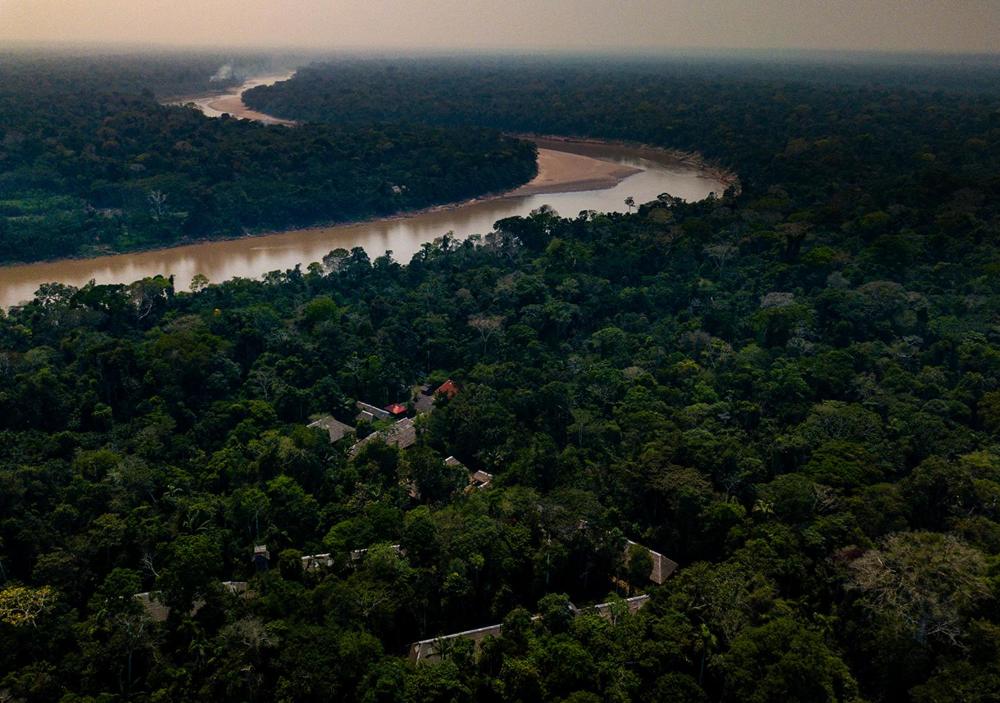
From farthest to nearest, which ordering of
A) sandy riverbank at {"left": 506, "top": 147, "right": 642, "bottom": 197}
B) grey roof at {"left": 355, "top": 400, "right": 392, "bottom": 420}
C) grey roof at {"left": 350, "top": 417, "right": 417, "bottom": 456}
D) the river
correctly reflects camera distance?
sandy riverbank at {"left": 506, "top": 147, "right": 642, "bottom": 197}, the river, grey roof at {"left": 355, "top": 400, "right": 392, "bottom": 420}, grey roof at {"left": 350, "top": 417, "right": 417, "bottom": 456}

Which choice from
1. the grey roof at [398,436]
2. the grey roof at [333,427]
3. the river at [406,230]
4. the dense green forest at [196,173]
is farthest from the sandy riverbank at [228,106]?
the grey roof at [398,436]

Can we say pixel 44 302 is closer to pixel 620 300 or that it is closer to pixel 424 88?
pixel 620 300

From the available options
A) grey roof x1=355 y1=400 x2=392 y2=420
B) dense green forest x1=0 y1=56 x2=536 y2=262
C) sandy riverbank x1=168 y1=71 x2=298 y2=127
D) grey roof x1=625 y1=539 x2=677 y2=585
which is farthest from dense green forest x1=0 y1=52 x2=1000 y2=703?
sandy riverbank x1=168 y1=71 x2=298 y2=127

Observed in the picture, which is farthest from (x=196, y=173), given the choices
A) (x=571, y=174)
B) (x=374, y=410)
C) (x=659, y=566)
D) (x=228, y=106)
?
(x=228, y=106)

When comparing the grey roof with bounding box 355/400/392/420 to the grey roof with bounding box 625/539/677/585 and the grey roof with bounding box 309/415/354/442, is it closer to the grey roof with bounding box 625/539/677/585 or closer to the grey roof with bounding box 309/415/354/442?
the grey roof with bounding box 309/415/354/442

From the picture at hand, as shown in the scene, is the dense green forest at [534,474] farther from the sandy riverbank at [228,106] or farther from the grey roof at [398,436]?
the sandy riverbank at [228,106]

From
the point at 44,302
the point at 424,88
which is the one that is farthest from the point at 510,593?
the point at 424,88

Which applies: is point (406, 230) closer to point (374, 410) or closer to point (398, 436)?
point (374, 410)
